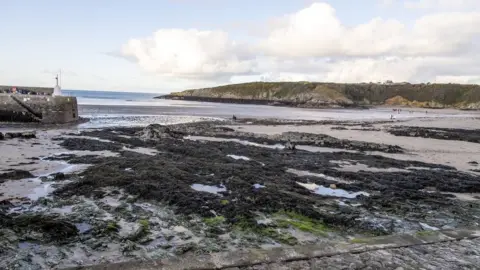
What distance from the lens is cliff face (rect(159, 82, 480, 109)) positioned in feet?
466

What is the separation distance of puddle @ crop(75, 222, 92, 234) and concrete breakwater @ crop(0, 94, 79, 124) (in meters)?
28.0

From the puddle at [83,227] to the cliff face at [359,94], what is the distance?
12795 centimetres

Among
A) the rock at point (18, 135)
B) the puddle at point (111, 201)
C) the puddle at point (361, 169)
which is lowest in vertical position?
the puddle at point (361, 169)

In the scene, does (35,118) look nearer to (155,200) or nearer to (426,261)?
(155,200)

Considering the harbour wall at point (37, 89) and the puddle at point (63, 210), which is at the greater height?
the harbour wall at point (37, 89)

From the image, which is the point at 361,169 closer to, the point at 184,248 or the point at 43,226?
the point at 184,248

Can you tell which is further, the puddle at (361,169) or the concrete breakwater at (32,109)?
the concrete breakwater at (32,109)

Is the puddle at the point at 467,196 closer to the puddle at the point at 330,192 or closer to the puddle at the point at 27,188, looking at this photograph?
the puddle at the point at 330,192

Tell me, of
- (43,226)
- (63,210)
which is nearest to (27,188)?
(63,210)

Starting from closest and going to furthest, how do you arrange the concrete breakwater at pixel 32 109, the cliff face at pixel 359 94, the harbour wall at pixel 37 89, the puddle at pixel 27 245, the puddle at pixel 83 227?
1. the puddle at pixel 27 245
2. the puddle at pixel 83 227
3. the concrete breakwater at pixel 32 109
4. the harbour wall at pixel 37 89
5. the cliff face at pixel 359 94

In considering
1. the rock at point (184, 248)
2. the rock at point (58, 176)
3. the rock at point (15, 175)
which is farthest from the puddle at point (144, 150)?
the rock at point (184, 248)

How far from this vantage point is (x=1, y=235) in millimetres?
6430

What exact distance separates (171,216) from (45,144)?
13.7m

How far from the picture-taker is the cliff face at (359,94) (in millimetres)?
142000
